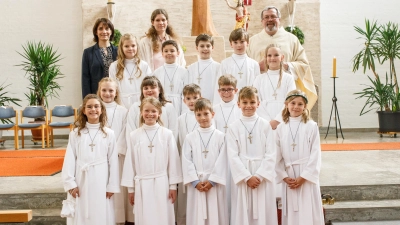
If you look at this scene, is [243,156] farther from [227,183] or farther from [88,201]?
[88,201]

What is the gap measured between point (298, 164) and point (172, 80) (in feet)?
5.59

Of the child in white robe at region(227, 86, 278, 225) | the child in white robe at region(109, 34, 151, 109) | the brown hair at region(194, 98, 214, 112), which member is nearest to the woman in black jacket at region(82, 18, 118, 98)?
the child in white robe at region(109, 34, 151, 109)

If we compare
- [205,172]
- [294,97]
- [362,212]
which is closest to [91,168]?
[205,172]

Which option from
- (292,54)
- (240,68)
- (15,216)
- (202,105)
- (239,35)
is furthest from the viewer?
(292,54)

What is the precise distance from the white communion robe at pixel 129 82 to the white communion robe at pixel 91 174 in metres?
0.85

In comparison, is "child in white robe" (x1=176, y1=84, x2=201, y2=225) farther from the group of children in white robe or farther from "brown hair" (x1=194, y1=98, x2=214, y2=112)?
"brown hair" (x1=194, y1=98, x2=214, y2=112)

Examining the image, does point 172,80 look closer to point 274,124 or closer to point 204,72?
point 204,72

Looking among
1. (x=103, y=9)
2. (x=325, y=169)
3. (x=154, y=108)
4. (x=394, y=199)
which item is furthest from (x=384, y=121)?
(x=154, y=108)

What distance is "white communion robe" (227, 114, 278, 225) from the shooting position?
4633mm

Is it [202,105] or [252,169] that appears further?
[252,169]

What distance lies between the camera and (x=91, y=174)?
15.2ft

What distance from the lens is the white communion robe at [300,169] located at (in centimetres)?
465

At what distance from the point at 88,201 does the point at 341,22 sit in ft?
32.7

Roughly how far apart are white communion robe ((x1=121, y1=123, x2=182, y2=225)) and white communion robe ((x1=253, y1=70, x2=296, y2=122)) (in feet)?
3.82
